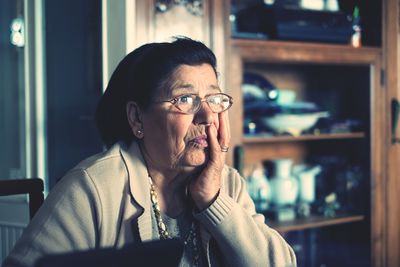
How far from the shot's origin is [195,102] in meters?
1.19

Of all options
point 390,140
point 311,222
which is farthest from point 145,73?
point 390,140

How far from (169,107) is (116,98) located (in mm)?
194

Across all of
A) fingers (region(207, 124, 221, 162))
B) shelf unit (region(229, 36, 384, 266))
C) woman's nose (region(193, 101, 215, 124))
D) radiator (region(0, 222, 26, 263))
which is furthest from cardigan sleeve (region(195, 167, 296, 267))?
radiator (region(0, 222, 26, 263))

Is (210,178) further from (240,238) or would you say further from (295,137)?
(295,137)

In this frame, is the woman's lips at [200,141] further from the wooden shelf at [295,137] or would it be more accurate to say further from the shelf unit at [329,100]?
the wooden shelf at [295,137]

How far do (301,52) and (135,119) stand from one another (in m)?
1.01

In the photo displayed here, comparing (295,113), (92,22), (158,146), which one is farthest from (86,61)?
(295,113)

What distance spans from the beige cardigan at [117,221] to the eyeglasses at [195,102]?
185 millimetres

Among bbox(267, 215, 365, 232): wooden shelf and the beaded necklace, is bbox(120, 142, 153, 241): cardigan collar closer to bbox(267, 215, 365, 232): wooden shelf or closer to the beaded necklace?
the beaded necklace

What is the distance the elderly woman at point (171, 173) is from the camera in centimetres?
113

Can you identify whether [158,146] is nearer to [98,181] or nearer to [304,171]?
[98,181]

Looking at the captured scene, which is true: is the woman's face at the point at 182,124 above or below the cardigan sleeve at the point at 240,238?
above

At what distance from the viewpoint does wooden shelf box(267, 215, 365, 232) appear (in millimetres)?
2023

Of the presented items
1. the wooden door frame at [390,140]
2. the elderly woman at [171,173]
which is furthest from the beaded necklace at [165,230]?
the wooden door frame at [390,140]
